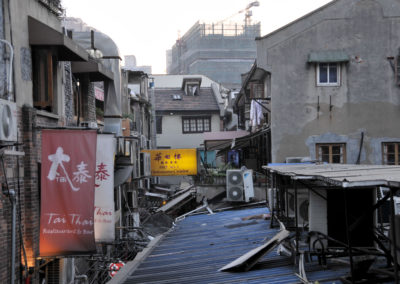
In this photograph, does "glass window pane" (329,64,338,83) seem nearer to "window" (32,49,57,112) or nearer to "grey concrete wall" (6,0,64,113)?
"window" (32,49,57,112)

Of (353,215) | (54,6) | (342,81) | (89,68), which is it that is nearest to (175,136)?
(342,81)

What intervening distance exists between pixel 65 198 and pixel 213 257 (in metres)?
3.68

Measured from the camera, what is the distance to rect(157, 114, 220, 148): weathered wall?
5141cm

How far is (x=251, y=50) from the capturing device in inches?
3302

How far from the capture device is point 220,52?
8250cm

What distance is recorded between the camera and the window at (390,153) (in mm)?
23719

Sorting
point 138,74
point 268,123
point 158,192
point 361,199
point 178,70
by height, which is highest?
point 178,70

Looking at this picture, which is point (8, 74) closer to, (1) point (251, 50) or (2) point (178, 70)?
(1) point (251, 50)

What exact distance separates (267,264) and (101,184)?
4.45m

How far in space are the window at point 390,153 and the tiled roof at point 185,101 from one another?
92.1 feet

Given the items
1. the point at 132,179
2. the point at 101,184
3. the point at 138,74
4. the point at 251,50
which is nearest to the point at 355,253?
the point at 101,184

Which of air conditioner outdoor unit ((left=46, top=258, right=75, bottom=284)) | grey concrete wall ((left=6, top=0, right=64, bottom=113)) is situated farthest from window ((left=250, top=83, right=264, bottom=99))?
grey concrete wall ((left=6, top=0, right=64, bottom=113))

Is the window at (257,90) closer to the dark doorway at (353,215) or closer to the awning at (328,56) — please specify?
the awning at (328,56)

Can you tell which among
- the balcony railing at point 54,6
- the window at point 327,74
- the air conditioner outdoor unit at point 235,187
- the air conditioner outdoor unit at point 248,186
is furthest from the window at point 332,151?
the balcony railing at point 54,6
